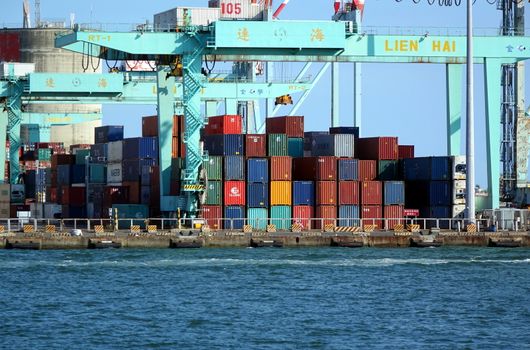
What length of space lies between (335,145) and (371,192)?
3521 mm

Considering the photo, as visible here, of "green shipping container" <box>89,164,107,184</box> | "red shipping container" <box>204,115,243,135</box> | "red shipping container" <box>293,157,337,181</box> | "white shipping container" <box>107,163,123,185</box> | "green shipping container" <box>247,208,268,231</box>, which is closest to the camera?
"green shipping container" <box>247,208,268,231</box>

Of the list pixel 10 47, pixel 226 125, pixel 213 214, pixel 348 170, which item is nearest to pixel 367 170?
pixel 348 170

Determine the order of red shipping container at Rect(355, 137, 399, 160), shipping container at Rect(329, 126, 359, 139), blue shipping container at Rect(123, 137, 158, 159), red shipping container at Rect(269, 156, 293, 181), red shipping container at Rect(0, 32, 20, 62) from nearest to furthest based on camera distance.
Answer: red shipping container at Rect(269, 156, 293, 181)
red shipping container at Rect(355, 137, 399, 160)
blue shipping container at Rect(123, 137, 158, 159)
shipping container at Rect(329, 126, 359, 139)
red shipping container at Rect(0, 32, 20, 62)

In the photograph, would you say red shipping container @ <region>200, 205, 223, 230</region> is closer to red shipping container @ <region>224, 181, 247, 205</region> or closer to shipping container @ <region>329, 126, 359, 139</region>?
red shipping container @ <region>224, 181, 247, 205</region>

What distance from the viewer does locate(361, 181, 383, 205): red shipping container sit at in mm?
75750

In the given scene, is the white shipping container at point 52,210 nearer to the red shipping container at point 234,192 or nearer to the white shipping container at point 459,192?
the red shipping container at point 234,192

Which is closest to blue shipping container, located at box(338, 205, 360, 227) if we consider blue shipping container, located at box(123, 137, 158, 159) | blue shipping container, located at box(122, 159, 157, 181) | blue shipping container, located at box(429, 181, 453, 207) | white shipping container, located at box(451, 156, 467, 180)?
blue shipping container, located at box(429, 181, 453, 207)

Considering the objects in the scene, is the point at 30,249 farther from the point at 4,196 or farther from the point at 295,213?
the point at 4,196

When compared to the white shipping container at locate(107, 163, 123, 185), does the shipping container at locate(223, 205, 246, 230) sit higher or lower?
lower

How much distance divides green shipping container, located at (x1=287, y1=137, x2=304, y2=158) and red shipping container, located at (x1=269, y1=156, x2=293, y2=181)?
4026 millimetres

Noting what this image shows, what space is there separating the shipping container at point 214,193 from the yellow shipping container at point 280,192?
9.39 ft

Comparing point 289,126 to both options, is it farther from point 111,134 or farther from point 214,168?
point 111,134

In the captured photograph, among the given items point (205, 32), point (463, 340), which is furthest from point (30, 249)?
point (463, 340)

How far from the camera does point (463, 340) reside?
40875mm
